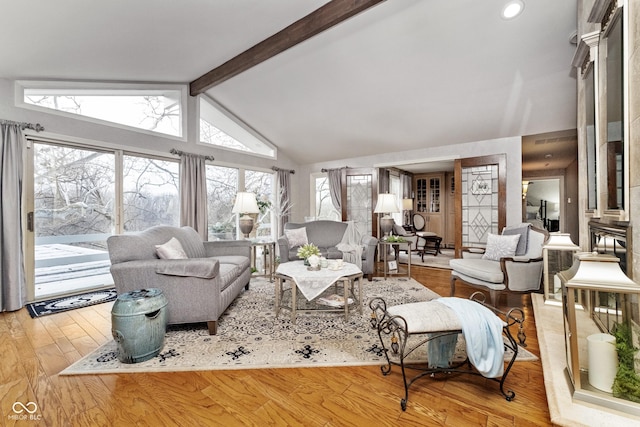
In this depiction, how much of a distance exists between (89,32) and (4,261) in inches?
106

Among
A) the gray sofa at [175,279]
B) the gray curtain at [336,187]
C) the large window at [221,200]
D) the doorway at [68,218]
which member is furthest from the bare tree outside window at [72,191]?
the gray curtain at [336,187]

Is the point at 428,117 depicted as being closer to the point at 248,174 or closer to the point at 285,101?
the point at 285,101

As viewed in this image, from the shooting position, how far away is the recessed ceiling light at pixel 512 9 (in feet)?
9.27

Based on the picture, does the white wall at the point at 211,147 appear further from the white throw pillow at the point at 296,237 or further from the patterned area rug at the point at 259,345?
the patterned area rug at the point at 259,345

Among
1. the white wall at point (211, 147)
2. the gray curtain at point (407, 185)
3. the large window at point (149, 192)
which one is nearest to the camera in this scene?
the white wall at point (211, 147)

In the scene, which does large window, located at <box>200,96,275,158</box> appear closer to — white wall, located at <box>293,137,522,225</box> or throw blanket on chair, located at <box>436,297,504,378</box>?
white wall, located at <box>293,137,522,225</box>

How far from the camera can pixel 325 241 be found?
5.19m

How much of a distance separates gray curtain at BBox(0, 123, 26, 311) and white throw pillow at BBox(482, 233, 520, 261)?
18.4 feet

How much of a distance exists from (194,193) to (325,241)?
95.3 inches

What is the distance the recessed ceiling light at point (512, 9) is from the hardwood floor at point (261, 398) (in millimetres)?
3250

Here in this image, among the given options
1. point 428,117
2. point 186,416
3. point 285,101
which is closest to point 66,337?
point 186,416

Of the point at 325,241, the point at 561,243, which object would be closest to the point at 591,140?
the point at 561,243

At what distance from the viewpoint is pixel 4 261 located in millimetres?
3250

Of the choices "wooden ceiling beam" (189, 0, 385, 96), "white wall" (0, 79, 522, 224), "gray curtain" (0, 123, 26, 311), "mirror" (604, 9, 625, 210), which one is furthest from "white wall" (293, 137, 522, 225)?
"gray curtain" (0, 123, 26, 311)
